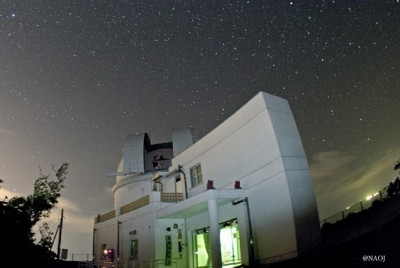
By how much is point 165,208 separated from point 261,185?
592cm

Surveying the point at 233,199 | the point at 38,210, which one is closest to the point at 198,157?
the point at 233,199

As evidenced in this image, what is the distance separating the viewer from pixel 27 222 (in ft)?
48.7

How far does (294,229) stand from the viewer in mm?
12367

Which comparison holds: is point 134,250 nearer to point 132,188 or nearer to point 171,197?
point 171,197

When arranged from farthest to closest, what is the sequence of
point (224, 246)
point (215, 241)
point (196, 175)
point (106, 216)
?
point (106, 216)
point (196, 175)
point (224, 246)
point (215, 241)

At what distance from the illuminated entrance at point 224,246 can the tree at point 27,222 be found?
7.04m

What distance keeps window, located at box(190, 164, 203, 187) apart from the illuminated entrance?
8.28 ft

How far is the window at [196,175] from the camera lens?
61.0 ft

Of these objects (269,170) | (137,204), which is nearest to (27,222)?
(137,204)

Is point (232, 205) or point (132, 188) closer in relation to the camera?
point (232, 205)

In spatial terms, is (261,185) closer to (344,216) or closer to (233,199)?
(233,199)

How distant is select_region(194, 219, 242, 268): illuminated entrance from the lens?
15.4 metres

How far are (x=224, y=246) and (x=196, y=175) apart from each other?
4.24m

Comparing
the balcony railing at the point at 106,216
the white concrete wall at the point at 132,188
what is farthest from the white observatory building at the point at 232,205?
the white concrete wall at the point at 132,188
